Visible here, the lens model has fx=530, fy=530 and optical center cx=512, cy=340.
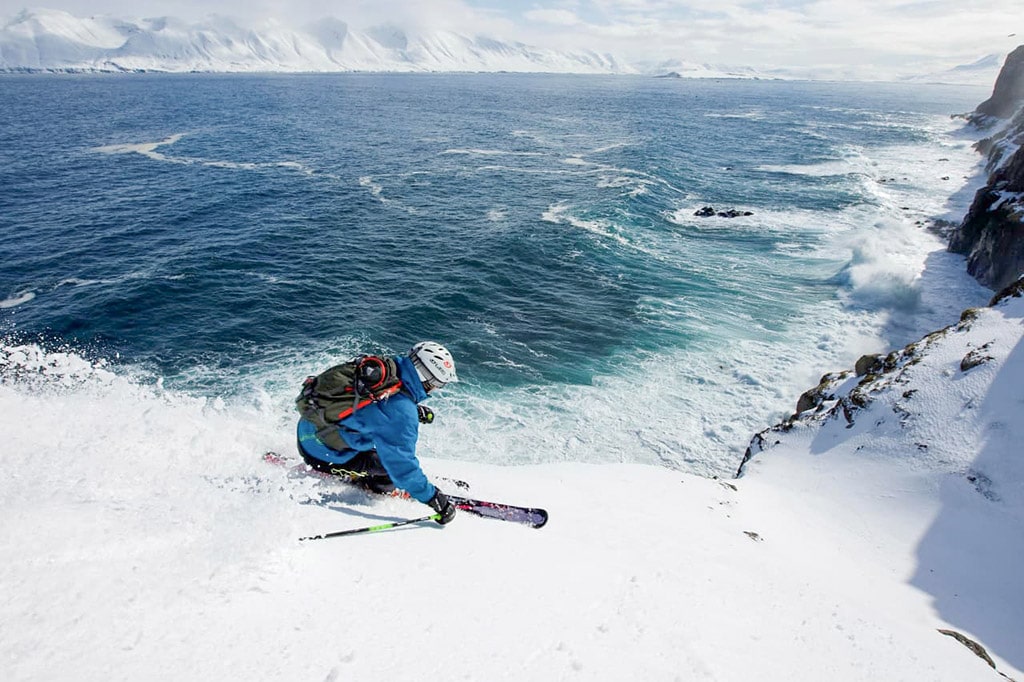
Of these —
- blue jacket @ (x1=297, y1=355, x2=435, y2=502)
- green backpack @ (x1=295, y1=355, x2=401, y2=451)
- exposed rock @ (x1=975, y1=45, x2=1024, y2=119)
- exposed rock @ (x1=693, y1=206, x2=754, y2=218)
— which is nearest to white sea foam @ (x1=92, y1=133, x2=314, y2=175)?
exposed rock @ (x1=693, y1=206, x2=754, y2=218)

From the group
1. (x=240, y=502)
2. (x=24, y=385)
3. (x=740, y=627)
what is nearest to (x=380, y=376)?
(x=240, y=502)

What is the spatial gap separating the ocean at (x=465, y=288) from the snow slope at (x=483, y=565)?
0.66 meters

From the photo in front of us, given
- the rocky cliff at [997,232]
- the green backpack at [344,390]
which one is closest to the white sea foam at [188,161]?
the green backpack at [344,390]

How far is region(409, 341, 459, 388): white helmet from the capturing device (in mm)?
7621

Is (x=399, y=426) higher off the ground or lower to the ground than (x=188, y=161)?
higher

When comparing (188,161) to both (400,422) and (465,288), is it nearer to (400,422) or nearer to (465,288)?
(465,288)

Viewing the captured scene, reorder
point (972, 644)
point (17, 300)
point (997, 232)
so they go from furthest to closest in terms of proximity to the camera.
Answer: point (997, 232) → point (17, 300) → point (972, 644)

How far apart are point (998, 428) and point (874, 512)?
14.5 ft

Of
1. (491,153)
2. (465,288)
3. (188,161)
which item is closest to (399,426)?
(465,288)

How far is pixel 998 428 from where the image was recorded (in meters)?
14.6

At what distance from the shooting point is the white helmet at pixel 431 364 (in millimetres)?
7621

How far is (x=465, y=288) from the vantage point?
31.8 m

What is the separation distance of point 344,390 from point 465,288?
964 inches

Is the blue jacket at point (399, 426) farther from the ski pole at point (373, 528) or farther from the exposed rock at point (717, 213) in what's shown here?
the exposed rock at point (717, 213)
